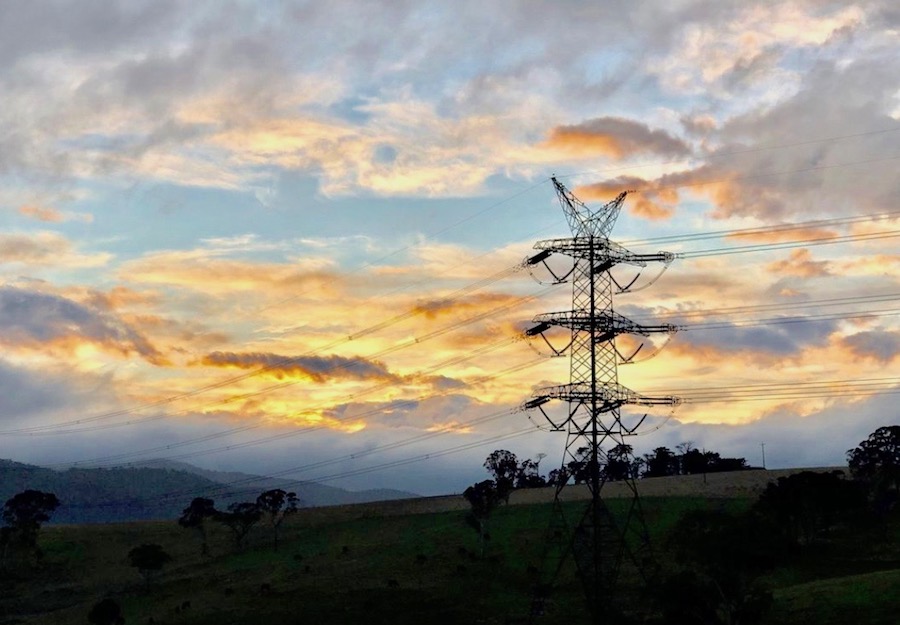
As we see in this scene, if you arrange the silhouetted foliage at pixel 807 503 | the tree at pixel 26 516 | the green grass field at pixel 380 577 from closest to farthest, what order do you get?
the green grass field at pixel 380 577 < the silhouetted foliage at pixel 807 503 < the tree at pixel 26 516

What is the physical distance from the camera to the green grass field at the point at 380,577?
103375 mm

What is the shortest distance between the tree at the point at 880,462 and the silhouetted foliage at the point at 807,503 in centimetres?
1226

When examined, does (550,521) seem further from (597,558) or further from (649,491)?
(597,558)

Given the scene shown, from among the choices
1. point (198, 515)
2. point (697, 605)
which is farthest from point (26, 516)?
point (697, 605)

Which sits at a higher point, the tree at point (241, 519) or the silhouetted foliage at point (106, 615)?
the tree at point (241, 519)

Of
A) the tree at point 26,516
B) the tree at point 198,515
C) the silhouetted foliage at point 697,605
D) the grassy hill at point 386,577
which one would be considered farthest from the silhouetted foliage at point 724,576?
the tree at point 26,516

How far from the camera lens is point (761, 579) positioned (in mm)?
110500

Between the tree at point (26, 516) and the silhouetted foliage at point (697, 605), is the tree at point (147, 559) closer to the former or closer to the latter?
the tree at point (26, 516)

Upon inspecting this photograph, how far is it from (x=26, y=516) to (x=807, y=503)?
144 m

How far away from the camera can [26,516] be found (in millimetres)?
184500

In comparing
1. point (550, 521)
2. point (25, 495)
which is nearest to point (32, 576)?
point (25, 495)

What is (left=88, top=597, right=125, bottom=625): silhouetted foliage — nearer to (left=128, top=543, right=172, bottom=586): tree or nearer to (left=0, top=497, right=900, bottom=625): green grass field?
(left=0, top=497, right=900, bottom=625): green grass field

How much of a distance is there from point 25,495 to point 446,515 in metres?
85.9

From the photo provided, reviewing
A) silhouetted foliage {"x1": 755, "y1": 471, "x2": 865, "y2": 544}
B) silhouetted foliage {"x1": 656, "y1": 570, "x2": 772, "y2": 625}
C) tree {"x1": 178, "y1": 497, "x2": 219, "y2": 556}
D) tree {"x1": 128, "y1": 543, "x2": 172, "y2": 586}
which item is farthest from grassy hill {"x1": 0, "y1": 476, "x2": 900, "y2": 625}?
silhouetted foliage {"x1": 656, "y1": 570, "x2": 772, "y2": 625}
